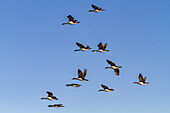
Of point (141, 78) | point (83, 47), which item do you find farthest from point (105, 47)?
point (141, 78)

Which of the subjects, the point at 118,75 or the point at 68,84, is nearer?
the point at 118,75

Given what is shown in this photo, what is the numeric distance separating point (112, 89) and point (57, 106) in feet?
35.5

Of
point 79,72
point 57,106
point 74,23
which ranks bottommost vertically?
point 57,106

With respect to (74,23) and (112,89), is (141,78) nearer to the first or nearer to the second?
(112,89)

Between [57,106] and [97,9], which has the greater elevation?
[97,9]

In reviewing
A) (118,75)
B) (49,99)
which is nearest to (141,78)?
(118,75)

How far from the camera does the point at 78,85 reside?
82.1m

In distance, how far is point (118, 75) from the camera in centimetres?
7900

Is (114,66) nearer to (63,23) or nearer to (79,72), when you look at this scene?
(79,72)

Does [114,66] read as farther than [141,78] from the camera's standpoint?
No

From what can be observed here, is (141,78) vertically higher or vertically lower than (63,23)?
lower

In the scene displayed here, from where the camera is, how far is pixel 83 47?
81.7 meters

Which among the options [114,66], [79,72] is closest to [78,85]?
[79,72]

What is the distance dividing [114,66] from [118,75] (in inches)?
69.7
